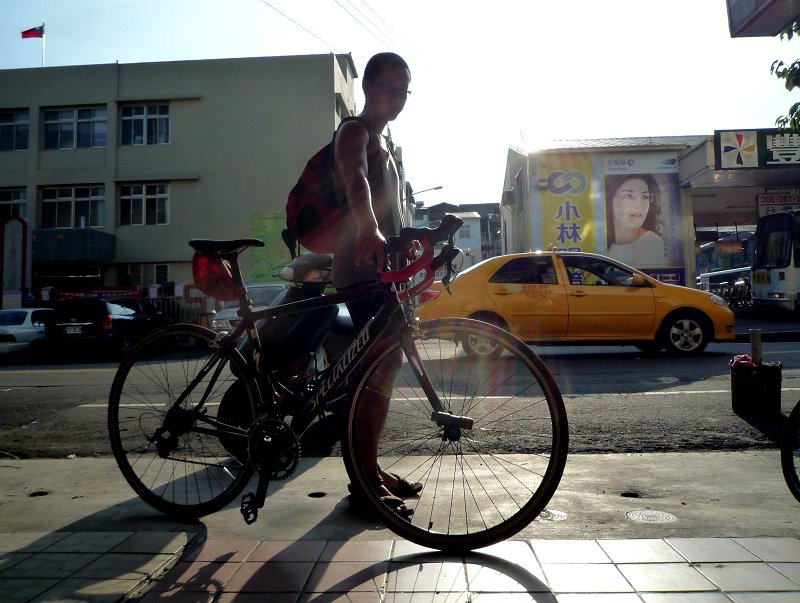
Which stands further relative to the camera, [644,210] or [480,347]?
[644,210]

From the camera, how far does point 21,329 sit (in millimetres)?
15906

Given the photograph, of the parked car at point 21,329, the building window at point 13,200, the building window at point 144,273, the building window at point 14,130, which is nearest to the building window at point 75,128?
the building window at point 14,130

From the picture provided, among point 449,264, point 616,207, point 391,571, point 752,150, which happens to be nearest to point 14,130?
point 616,207

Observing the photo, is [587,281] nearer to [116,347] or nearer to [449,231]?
[449,231]

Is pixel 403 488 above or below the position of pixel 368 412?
below

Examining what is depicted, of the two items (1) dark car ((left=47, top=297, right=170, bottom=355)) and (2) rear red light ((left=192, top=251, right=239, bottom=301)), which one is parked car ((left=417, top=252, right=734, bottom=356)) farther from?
(1) dark car ((left=47, top=297, right=170, bottom=355))

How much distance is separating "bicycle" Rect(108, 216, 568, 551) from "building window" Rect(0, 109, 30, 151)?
33441 mm

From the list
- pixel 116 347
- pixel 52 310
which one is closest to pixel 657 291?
pixel 116 347

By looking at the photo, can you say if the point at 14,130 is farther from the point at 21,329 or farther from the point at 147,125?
the point at 21,329

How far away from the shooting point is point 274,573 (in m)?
2.56

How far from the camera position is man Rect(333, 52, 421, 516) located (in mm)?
2893

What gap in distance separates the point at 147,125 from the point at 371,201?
3119 centimetres

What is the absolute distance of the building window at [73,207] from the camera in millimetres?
31312

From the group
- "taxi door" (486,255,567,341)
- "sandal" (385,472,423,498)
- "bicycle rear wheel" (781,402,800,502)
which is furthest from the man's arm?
"taxi door" (486,255,567,341)
